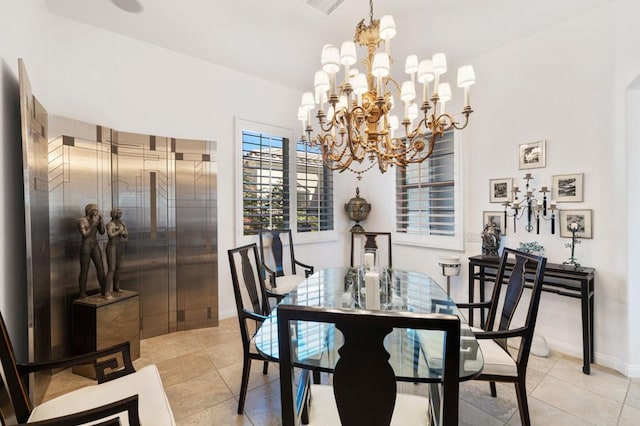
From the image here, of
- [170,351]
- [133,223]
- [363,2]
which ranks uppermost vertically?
[363,2]

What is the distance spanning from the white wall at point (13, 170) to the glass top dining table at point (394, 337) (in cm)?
152

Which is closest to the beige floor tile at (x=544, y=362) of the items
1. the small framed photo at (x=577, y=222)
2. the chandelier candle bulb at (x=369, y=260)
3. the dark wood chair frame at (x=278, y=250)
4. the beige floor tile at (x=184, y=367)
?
the small framed photo at (x=577, y=222)

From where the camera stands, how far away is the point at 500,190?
122 inches

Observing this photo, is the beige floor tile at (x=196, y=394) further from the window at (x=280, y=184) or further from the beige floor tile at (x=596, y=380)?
the beige floor tile at (x=596, y=380)

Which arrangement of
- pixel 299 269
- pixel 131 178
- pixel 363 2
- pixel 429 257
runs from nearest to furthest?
pixel 363 2 → pixel 131 178 → pixel 429 257 → pixel 299 269

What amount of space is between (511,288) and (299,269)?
9.15 feet

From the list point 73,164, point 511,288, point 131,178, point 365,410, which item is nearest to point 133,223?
point 131,178

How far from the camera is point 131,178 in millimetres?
2945

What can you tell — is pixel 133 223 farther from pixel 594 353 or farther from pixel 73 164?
pixel 594 353

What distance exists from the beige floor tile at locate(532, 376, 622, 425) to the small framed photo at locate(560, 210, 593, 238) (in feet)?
4.19

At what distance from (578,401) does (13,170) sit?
4086 mm

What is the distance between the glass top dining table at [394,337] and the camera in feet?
4.03

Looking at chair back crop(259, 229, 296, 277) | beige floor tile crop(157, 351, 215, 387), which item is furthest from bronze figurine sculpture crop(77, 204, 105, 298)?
chair back crop(259, 229, 296, 277)

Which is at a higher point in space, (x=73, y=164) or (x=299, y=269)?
(x=73, y=164)
